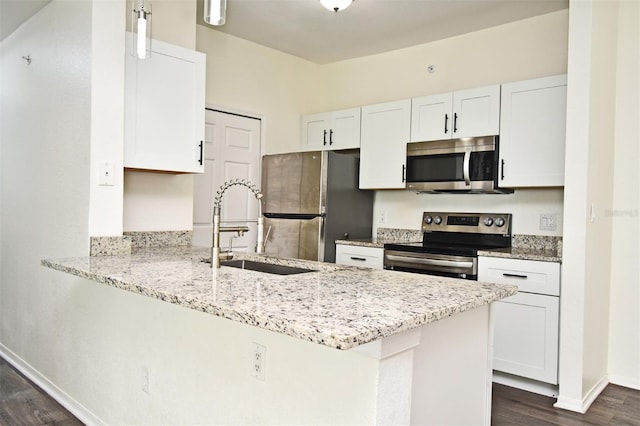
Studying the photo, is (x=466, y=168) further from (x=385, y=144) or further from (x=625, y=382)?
(x=625, y=382)

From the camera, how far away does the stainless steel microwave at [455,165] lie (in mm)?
3467

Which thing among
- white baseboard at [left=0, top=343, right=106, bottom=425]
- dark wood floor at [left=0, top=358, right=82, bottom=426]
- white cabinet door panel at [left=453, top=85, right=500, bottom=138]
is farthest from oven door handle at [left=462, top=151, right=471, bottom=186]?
dark wood floor at [left=0, top=358, right=82, bottom=426]

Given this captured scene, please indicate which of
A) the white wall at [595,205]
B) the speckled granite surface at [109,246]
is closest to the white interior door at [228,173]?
the speckled granite surface at [109,246]

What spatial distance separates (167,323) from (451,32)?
3224 millimetres

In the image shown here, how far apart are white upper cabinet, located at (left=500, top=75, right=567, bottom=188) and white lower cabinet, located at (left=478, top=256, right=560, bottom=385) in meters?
0.60

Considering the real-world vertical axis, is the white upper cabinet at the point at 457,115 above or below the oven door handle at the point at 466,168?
above

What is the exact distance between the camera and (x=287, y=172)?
4.23m

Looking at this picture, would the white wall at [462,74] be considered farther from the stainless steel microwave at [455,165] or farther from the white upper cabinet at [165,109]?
the white upper cabinet at [165,109]

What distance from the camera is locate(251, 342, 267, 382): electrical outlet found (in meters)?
1.60

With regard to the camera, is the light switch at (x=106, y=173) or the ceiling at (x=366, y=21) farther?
the ceiling at (x=366, y=21)

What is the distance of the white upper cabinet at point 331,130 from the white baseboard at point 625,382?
259 cm

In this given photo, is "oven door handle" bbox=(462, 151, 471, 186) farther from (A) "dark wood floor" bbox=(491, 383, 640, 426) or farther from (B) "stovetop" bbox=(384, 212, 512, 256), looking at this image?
(A) "dark wood floor" bbox=(491, 383, 640, 426)

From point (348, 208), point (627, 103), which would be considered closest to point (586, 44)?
point (627, 103)

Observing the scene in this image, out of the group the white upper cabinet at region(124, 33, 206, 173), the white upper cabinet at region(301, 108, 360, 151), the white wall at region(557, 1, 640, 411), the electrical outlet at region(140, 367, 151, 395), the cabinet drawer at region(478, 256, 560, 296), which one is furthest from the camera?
the white upper cabinet at region(301, 108, 360, 151)
